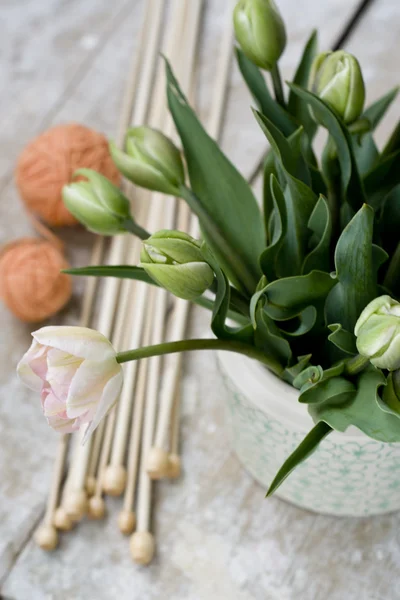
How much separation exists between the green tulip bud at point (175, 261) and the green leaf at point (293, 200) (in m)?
0.05

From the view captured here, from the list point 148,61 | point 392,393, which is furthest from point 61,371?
point 148,61

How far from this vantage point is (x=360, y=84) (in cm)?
26

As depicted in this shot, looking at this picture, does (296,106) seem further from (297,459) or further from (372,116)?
(297,459)

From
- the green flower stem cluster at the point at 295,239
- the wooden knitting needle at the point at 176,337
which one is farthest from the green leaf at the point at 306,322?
the wooden knitting needle at the point at 176,337

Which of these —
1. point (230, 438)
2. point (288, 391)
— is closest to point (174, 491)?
point (230, 438)

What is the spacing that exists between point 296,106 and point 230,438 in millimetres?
196

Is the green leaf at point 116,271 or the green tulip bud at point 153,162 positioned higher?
the green tulip bud at point 153,162

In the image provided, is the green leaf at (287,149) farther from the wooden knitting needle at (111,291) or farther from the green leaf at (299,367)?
the wooden knitting needle at (111,291)

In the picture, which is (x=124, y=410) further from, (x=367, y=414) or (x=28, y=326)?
(x=367, y=414)

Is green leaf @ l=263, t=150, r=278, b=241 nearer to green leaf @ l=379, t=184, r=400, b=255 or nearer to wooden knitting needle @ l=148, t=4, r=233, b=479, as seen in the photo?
green leaf @ l=379, t=184, r=400, b=255

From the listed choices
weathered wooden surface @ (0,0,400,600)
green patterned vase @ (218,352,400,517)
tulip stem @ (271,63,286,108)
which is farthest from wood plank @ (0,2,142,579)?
tulip stem @ (271,63,286,108)

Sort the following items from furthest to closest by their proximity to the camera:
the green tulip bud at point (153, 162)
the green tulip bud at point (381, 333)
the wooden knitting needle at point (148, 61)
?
1. the wooden knitting needle at point (148, 61)
2. the green tulip bud at point (153, 162)
3. the green tulip bud at point (381, 333)

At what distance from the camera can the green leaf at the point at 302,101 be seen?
1.02ft

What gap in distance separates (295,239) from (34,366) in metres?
0.12
